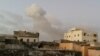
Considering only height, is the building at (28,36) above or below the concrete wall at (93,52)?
above

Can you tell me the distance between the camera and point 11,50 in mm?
35781

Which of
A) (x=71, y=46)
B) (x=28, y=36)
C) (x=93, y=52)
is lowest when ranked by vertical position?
(x=93, y=52)

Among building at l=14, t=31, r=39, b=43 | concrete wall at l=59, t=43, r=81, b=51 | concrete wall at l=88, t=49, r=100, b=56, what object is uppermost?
building at l=14, t=31, r=39, b=43

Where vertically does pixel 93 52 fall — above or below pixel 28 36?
below

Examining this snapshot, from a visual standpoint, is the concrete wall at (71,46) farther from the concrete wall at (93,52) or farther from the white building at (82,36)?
the white building at (82,36)

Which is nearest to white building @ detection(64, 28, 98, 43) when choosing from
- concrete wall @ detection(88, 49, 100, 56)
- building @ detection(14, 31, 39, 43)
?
building @ detection(14, 31, 39, 43)

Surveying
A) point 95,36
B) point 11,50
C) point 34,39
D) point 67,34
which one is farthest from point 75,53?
point 67,34

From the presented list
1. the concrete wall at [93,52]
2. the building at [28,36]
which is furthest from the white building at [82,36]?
the concrete wall at [93,52]

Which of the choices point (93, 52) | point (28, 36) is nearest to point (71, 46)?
point (93, 52)

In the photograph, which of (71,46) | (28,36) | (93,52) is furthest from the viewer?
(28,36)

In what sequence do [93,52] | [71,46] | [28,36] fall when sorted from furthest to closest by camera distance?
[28,36] → [71,46] → [93,52]

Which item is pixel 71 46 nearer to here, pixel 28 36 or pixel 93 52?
pixel 93 52

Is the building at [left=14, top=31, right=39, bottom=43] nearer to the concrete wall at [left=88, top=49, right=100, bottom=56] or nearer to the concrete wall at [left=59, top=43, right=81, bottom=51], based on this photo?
the concrete wall at [left=59, top=43, right=81, bottom=51]

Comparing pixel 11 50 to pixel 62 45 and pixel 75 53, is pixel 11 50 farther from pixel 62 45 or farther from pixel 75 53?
pixel 62 45
